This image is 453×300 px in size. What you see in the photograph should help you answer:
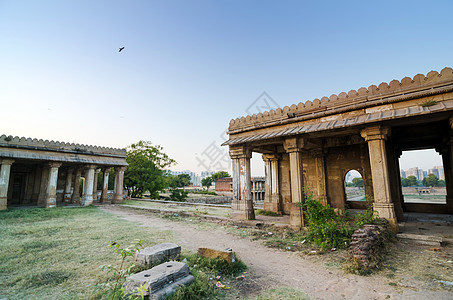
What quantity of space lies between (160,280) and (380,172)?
7.26 m

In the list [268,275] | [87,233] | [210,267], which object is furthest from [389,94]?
[87,233]

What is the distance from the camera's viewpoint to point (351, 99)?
311 inches

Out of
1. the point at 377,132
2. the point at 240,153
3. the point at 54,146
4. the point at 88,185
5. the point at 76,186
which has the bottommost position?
the point at 76,186

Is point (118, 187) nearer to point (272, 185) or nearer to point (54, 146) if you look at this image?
point (54, 146)

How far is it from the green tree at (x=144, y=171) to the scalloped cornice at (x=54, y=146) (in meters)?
6.44

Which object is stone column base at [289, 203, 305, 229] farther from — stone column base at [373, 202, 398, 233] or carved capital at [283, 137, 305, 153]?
stone column base at [373, 202, 398, 233]

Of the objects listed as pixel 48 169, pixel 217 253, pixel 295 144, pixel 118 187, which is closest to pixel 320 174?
pixel 295 144

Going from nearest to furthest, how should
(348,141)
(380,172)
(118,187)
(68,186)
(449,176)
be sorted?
(380,172)
(449,176)
(348,141)
(118,187)
(68,186)

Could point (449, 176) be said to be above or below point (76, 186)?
above

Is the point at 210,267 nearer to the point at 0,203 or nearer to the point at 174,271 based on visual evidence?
the point at 174,271

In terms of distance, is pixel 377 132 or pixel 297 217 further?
pixel 297 217

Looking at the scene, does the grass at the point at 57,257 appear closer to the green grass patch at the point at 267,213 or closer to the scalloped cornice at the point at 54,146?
the green grass patch at the point at 267,213

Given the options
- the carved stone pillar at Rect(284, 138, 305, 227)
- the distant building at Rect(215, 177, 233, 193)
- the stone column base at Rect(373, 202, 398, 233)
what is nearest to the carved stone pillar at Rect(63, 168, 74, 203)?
the carved stone pillar at Rect(284, 138, 305, 227)

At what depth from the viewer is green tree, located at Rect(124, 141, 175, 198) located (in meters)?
26.5
